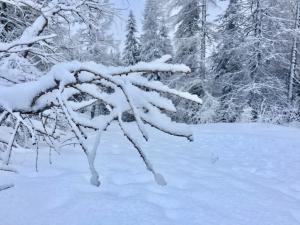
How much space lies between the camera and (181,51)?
20156 millimetres

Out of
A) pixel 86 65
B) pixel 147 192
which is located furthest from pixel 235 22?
pixel 86 65

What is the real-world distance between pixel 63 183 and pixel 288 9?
62.2 ft

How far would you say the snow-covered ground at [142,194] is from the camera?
2.62 m

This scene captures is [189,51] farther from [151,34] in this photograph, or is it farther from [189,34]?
[151,34]

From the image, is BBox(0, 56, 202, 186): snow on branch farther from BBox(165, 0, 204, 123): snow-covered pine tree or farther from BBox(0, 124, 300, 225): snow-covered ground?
BBox(165, 0, 204, 123): snow-covered pine tree

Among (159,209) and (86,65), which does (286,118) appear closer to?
(159,209)

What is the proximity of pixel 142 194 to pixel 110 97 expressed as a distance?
1.75 meters

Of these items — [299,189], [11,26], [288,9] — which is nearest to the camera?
[299,189]

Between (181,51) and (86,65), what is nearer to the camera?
(86,65)

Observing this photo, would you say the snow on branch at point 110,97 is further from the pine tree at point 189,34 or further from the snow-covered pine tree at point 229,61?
the pine tree at point 189,34

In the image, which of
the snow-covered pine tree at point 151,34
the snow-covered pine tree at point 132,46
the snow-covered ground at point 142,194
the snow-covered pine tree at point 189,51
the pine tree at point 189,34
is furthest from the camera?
the snow-covered pine tree at point 132,46

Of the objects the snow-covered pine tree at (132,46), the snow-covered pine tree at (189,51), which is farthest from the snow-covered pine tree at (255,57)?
the snow-covered pine tree at (132,46)

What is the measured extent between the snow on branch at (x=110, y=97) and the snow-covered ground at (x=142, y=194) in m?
0.99

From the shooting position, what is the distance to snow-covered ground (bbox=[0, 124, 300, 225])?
8.60 ft
